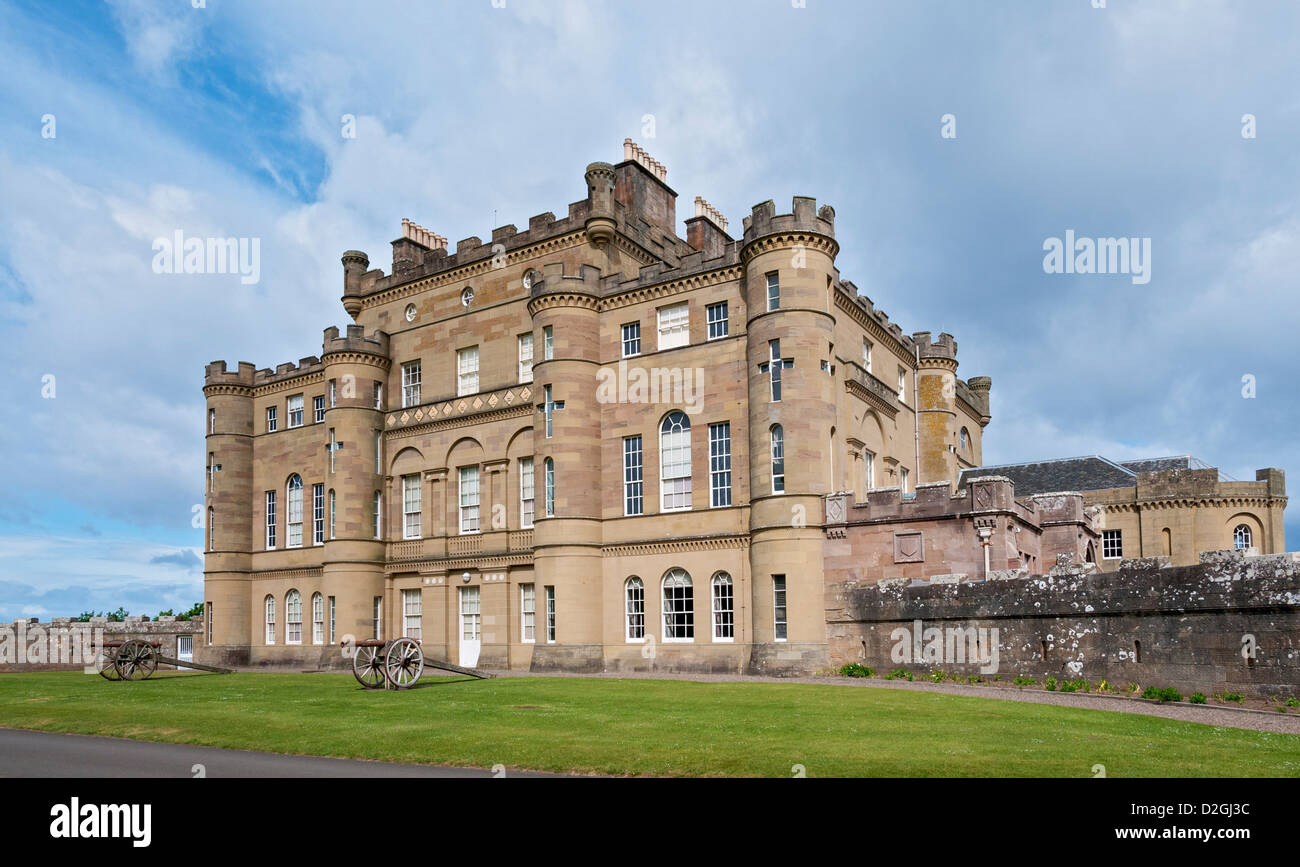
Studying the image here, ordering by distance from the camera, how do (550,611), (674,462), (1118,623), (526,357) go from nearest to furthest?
(1118,623), (674,462), (550,611), (526,357)

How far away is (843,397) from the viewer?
3412cm

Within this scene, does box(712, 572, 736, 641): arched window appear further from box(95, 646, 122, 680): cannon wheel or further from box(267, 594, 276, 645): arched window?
box(267, 594, 276, 645): arched window

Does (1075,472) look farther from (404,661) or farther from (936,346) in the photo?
(404,661)

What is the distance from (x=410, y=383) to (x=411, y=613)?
960 cm

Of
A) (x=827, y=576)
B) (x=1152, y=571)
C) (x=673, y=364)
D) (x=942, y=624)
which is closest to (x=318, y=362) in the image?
(x=673, y=364)

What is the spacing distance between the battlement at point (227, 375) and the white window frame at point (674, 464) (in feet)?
80.8

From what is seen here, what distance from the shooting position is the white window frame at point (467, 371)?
4034 centimetres

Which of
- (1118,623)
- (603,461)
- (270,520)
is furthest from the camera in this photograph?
(270,520)

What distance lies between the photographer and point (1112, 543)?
1778 inches

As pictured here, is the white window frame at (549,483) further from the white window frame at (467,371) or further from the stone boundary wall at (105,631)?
the stone boundary wall at (105,631)

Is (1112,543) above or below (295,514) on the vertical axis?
below

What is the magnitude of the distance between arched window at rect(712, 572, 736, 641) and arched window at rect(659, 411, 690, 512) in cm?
287

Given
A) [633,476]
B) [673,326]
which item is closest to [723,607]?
[633,476]

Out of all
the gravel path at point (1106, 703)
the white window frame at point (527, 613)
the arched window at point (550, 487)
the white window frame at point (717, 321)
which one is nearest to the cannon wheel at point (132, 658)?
the white window frame at point (527, 613)
